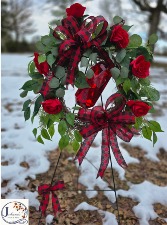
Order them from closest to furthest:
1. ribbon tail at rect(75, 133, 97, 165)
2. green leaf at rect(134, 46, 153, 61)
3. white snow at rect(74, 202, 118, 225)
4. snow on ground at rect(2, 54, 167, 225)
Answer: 1. green leaf at rect(134, 46, 153, 61)
2. ribbon tail at rect(75, 133, 97, 165)
3. white snow at rect(74, 202, 118, 225)
4. snow on ground at rect(2, 54, 167, 225)

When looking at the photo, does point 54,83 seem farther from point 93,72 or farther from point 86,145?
point 86,145

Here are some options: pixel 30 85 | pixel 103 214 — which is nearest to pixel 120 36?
pixel 30 85

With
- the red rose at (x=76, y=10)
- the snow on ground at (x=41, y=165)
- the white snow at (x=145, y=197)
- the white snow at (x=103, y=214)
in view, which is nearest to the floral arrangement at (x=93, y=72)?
the red rose at (x=76, y=10)

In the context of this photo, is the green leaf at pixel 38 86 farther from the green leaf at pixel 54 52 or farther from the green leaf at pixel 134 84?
the green leaf at pixel 134 84

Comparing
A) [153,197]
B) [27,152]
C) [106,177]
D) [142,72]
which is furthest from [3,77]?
[142,72]

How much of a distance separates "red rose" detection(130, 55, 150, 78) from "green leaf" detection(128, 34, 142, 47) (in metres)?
0.09

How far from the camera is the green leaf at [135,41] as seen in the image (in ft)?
5.04

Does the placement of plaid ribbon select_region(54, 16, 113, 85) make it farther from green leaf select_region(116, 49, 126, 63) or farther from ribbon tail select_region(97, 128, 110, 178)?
ribbon tail select_region(97, 128, 110, 178)

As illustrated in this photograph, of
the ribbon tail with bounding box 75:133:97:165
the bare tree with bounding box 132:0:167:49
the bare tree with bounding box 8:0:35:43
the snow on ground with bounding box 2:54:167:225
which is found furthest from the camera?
the bare tree with bounding box 8:0:35:43

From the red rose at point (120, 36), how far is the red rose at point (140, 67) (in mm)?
102

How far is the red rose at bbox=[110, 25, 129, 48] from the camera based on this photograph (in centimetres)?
146

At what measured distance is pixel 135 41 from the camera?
5.05 feet

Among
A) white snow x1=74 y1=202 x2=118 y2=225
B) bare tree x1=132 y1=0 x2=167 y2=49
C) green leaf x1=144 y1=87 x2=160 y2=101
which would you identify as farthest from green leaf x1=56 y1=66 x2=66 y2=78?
bare tree x1=132 y1=0 x2=167 y2=49

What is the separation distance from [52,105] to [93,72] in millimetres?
279
